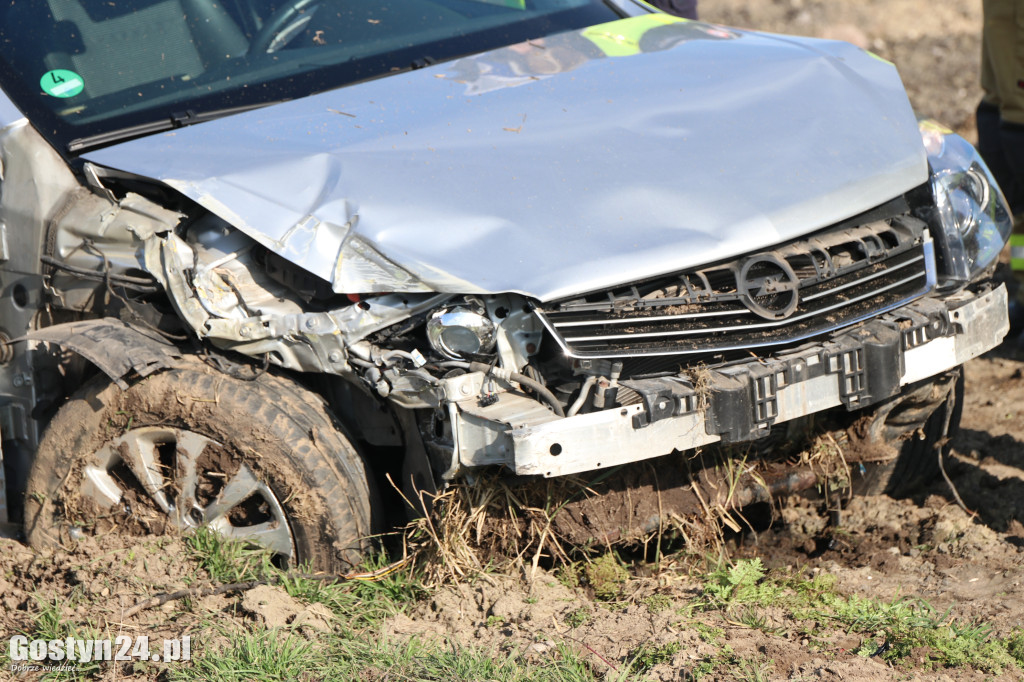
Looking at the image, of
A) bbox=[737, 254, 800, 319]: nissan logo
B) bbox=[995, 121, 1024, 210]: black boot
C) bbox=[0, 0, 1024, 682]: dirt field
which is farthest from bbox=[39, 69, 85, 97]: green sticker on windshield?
bbox=[995, 121, 1024, 210]: black boot

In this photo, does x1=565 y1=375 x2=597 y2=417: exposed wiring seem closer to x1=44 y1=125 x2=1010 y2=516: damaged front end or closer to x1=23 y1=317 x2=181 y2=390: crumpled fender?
x1=44 y1=125 x2=1010 y2=516: damaged front end

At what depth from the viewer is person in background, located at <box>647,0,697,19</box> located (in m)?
5.86

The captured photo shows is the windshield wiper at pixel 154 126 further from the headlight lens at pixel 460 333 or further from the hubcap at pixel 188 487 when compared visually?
the headlight lens at pixel 460 333

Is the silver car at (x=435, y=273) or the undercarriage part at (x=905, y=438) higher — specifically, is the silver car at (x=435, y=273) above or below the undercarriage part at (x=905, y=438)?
above

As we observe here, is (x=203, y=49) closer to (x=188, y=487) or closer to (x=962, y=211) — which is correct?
(x=188, y=487)

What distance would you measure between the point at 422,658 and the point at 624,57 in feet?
7.00

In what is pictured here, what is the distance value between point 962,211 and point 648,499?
1376mm

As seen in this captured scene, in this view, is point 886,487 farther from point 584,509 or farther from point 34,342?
point 34,342

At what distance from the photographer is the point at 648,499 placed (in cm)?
301

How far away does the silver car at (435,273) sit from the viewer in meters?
2.74

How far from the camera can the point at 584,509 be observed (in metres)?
2.95

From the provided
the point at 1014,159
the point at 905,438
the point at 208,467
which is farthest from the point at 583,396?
the point at 1014,159

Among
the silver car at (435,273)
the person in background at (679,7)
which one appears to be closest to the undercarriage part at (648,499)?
the silver car at (435,273)

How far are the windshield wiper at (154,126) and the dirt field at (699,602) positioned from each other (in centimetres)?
122
